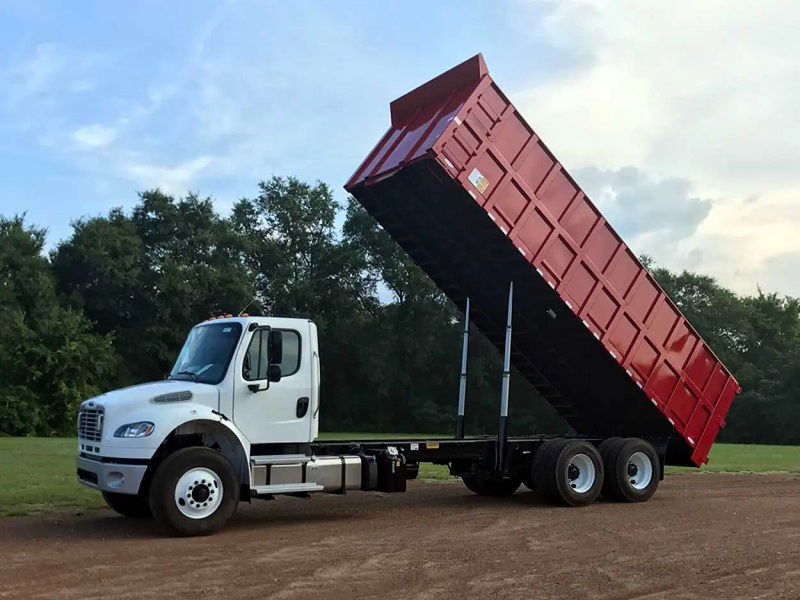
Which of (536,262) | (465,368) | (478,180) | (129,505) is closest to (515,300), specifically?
(536,262)

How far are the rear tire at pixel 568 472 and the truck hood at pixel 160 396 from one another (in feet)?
15.8

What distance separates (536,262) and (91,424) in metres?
5.82

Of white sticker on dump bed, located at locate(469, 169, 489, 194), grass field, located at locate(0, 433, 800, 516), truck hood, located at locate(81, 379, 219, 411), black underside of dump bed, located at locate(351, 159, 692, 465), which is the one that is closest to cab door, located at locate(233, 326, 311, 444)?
truck hood, located at locate(81, 379, 219, 411)

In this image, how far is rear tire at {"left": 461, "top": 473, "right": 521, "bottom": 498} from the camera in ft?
42.5

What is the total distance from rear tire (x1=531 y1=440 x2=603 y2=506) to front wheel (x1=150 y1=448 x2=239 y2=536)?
457 centimetres

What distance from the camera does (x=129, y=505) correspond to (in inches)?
403

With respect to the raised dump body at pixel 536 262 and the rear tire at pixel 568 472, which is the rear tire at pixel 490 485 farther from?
the raised dump body at pixel 536 262

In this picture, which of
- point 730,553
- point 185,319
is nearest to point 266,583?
point 730,553

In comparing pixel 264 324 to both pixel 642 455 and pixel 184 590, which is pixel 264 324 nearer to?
pixel 184 590

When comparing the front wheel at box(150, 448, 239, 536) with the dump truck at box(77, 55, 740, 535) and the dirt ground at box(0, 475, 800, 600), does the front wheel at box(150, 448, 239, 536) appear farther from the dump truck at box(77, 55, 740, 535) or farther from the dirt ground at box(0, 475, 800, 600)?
the dirt ground at box(0, 475, 800, 600)

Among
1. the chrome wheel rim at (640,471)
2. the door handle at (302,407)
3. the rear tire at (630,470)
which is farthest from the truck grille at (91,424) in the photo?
the chrome wheel rim at (640,471)

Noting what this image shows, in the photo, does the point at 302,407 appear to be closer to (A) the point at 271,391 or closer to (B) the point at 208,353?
(A) the point at 271,391

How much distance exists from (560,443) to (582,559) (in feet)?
13.3

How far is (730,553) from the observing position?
8164 millimetres
